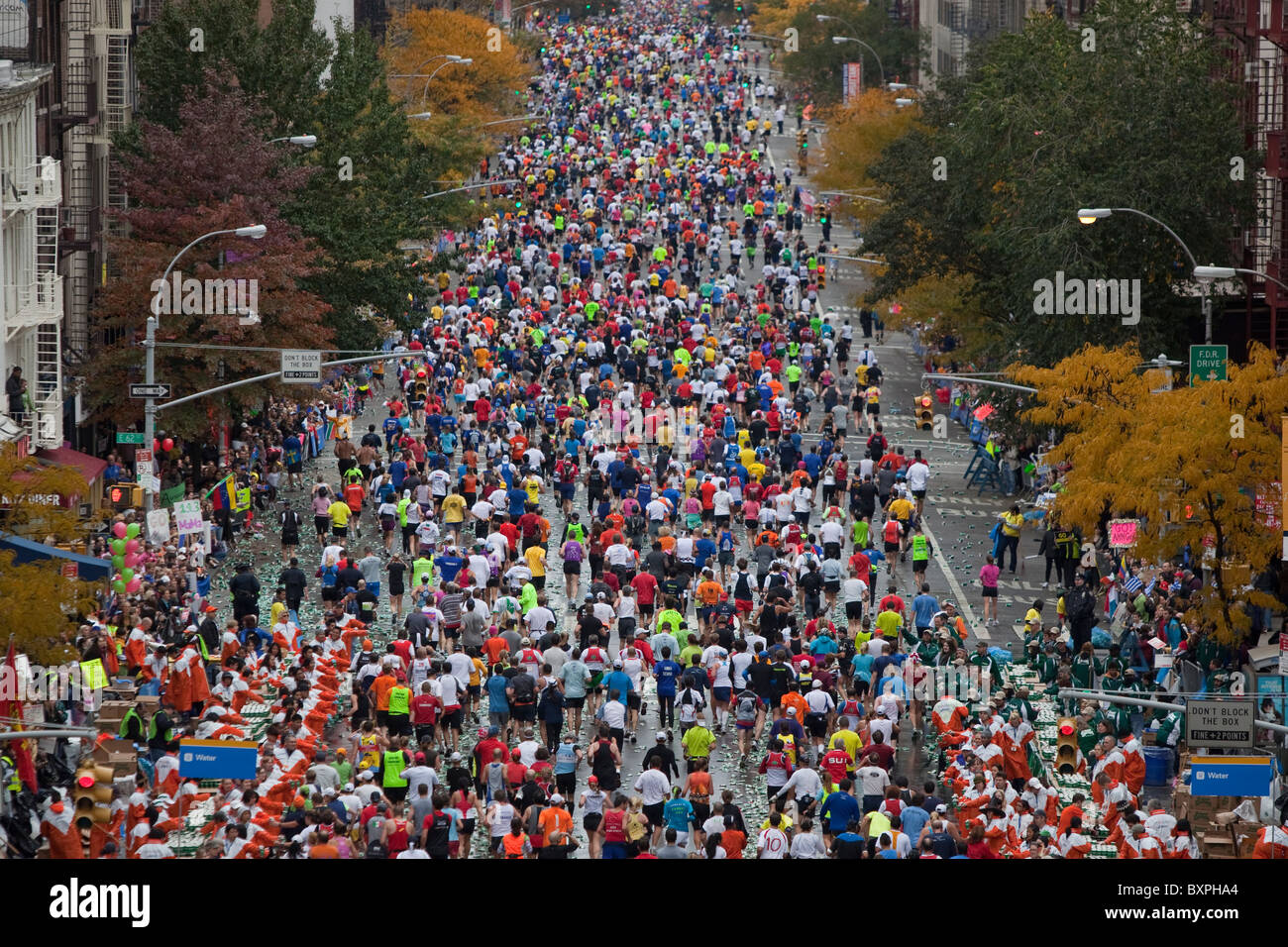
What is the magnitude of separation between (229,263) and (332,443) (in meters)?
5.46

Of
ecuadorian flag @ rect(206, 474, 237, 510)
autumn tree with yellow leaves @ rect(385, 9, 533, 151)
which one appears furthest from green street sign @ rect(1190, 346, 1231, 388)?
autumn tree with yellow leaves @ rect(385, 9, 533, 151)

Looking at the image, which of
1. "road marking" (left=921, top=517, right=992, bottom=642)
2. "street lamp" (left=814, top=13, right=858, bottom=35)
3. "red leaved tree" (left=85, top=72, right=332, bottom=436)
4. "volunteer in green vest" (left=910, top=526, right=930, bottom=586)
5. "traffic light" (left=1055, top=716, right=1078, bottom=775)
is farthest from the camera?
"street lamp" (left=814, top=13, right=858, bottom=35)

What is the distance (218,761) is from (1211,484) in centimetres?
1518

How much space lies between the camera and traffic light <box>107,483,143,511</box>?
1449 inches

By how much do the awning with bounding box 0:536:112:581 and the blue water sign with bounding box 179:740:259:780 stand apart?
25.3 ft

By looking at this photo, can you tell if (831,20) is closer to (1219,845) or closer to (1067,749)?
(1067,749)

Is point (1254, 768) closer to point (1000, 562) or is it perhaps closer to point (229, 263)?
point (1000, 562)

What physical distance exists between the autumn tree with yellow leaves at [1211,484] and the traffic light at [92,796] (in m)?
14.9

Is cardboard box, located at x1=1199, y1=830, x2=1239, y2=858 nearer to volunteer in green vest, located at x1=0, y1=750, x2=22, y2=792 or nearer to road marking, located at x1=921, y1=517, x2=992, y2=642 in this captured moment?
volunteer in green vest, located at x1=0, y1=750, x2=22, y2=792

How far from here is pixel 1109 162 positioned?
41875 mm

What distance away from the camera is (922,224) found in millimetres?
51438

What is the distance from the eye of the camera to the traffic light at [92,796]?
65.6ft

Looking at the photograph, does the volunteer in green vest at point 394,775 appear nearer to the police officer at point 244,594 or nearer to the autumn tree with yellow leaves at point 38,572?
the autumn tree with yellow leaves at point 38,572
